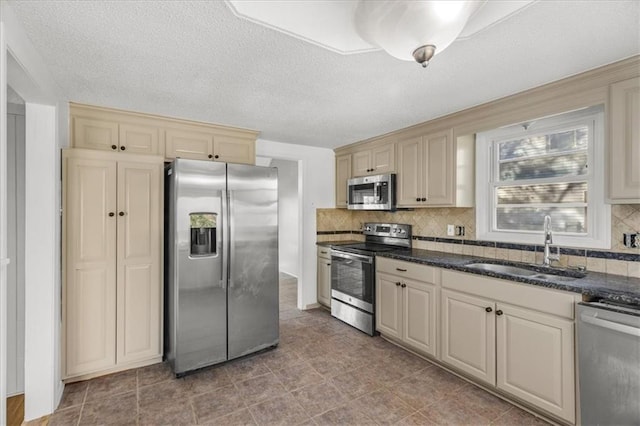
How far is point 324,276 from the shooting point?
13.8ft

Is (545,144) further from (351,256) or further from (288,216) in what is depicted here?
(288,216)

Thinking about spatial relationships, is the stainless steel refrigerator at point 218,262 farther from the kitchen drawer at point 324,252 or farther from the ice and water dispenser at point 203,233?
the kitchen drawer at point 324,252

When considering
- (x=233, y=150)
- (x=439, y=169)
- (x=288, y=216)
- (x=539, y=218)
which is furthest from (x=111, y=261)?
(x=288, y=216)

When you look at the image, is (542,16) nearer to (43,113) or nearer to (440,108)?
(440,108)

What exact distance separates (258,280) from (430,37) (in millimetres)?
2396

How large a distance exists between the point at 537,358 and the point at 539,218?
121 centimetres

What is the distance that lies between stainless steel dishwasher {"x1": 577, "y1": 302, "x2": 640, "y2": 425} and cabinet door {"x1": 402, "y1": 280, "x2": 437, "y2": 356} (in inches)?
41.6

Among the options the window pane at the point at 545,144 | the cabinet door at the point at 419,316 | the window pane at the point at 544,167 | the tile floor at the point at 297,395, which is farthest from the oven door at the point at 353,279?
the window pane at the point at 545,144

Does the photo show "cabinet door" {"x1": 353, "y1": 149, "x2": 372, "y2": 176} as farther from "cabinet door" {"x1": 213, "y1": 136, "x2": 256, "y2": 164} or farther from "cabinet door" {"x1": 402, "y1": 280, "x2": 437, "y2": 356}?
"cabinet door" {"x1": 402, "y1": 280, "x2": 437, "y2": 356}

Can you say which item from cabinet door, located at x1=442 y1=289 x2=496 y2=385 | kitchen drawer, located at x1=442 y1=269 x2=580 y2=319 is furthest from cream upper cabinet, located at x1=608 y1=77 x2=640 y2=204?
cabinet door, located at x1=442 y1=289 x2=496 y2=385

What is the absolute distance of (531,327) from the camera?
6.59 ft

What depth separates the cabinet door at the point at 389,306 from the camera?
9.90ft

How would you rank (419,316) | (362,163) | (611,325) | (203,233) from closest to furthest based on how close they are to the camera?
(611,325)
(203,233)
(419,316)
(362,163)

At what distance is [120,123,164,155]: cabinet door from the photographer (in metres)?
2.81
